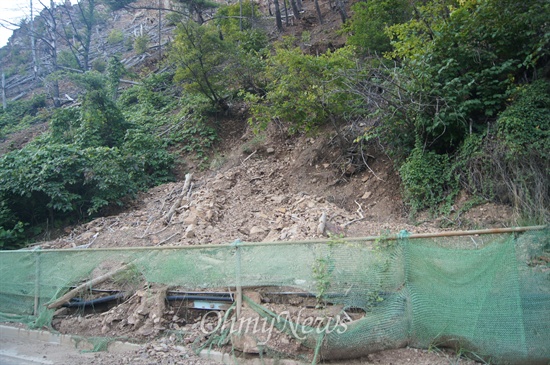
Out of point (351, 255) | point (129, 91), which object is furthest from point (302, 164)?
point (129, 91)

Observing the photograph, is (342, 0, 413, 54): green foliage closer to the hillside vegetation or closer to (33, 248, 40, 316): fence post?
the hillside vegetation

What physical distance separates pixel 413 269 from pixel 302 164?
283 inches

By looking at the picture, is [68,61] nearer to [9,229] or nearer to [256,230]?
[9,229]

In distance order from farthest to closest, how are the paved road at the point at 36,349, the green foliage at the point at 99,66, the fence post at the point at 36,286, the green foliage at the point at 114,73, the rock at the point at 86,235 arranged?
the green foliage at the point at 99,66
the green foliage at the point at 114,73
the rock at the point at 86,235
the fence post at the point at 36,286
the paved road at the point at 36,349

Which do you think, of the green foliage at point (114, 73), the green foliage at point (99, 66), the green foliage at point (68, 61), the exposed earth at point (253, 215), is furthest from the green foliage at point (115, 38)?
the exposed earth at point (253, 215)

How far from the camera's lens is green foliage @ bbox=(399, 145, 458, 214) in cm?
809

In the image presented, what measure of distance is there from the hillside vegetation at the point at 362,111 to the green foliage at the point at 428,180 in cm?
3

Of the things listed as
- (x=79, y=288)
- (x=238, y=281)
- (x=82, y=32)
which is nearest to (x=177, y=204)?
(x=79, y=288)

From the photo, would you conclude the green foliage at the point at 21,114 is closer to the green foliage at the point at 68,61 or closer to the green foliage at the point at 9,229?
the green foliage at the point at 68,61

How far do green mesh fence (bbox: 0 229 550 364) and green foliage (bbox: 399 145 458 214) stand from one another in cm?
378

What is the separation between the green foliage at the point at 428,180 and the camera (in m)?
8.09

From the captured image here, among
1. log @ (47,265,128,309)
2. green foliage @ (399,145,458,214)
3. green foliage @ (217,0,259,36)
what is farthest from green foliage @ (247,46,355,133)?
green foliage @ (217,0,259,36)

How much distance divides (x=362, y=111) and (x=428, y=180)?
7.82ft

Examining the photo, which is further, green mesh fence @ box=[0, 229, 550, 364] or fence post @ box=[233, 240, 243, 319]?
fence post @ box=[233, 240, 243, 319]
